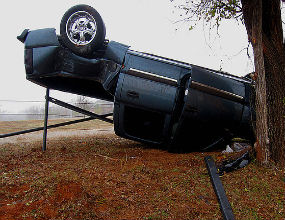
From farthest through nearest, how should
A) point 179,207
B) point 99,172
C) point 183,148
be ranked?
1. point 183,148
2. point 99,172
3. point 179,207

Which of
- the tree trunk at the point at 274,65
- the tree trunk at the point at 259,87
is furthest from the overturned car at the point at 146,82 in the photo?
the tree trunk at the point at 259,87

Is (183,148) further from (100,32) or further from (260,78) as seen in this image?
(100,32)

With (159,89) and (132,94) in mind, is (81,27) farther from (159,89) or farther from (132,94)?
(159,89)

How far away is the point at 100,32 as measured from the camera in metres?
A: 4.37

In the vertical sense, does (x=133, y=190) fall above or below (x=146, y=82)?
below

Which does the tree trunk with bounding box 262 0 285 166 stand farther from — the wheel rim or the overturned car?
the wheel rim

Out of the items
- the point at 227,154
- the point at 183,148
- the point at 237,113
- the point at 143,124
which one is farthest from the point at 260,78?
the point at 143,124

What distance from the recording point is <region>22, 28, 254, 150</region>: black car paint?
4.14 metres

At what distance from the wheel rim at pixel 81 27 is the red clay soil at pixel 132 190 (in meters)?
2.14

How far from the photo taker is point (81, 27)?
4.46 metres

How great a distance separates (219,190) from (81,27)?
342 centimetres

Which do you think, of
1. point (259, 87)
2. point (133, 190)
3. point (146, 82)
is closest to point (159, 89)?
point (146, 82)

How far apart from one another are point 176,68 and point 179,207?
2.45 meters

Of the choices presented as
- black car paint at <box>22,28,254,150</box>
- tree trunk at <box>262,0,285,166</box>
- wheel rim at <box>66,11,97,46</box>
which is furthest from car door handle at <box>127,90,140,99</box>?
tree trunk at <box>262,0,285,166</box>
